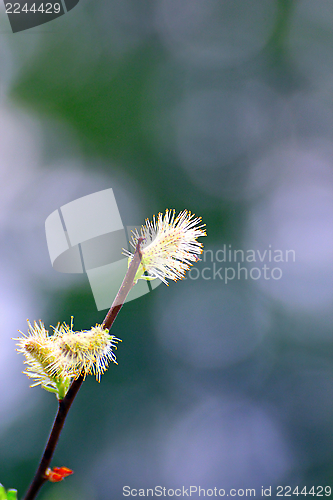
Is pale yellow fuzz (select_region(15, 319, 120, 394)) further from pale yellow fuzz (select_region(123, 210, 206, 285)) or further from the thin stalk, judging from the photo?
pale yellow fuzz (select_region(123, 210, 206, 285))

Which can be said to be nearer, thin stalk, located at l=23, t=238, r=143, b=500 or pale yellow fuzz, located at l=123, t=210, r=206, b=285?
thin stalk, located at l=23, t=238, r=143, b=500

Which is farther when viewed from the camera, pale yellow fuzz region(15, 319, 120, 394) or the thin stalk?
pale yellow fuzz region(15, 319, 120, 394)

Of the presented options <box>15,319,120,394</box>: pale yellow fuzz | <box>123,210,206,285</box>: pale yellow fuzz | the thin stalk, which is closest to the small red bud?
the thin stalk

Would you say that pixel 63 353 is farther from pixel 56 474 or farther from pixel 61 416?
pixel 56 474

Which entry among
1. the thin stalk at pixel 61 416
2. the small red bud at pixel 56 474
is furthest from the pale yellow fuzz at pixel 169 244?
the small red bud at pixel 56 474

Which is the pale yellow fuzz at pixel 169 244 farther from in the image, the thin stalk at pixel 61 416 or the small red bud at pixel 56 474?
the small red bud at pixel 56 474

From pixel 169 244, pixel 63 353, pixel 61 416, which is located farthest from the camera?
pixel 169 244

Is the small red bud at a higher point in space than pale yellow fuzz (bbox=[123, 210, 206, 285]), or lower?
lower

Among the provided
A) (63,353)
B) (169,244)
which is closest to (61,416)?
(63,353)

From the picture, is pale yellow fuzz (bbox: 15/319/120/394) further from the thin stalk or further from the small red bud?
the small red bud

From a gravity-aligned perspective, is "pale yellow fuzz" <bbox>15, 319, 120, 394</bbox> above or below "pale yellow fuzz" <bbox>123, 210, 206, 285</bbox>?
below

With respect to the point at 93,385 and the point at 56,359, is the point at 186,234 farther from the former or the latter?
the point at 93,385

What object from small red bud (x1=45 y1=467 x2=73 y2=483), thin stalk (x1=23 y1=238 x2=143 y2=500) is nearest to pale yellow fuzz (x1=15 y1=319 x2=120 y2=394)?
thin stalk (x1=23 y1=238 x2=143 y2=500)
